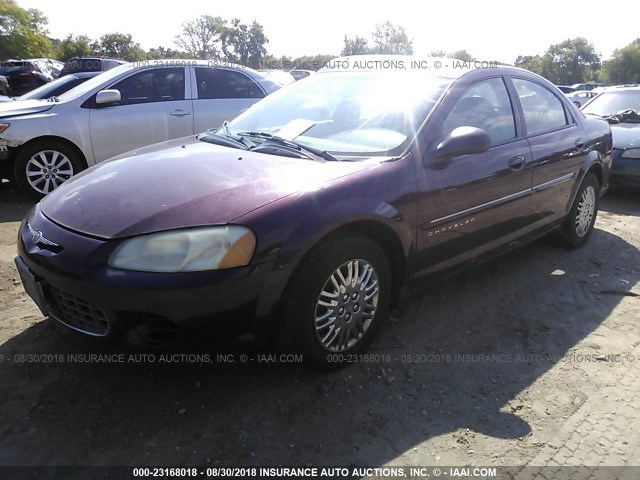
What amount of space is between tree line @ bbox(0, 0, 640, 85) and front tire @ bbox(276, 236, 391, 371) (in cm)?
3724

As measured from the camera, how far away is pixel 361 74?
366cm

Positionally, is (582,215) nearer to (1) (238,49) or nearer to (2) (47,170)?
(2) (47,170)

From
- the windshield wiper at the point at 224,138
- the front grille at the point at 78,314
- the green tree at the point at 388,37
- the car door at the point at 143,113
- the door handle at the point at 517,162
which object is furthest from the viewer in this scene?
the green tree at the point at 388,37

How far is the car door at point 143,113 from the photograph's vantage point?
5.96m

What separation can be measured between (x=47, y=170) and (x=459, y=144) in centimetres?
473

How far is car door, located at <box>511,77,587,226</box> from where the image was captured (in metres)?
3.88

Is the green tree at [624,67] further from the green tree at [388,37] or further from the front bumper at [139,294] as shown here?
the front bumper at [139,294]

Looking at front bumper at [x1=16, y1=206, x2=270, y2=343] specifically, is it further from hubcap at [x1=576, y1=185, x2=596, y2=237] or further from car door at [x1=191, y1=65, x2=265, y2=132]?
car door at [x1=191, y1=65, x2=265, y2=132]

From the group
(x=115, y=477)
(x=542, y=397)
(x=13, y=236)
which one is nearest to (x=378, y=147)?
(x=542, y=397)

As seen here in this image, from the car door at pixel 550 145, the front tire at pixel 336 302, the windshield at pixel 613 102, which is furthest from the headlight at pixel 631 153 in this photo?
the front tire at pixel 336 302

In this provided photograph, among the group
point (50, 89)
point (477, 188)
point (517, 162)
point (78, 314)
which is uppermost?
point (50, 89)

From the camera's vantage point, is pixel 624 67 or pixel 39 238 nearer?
pixel 39 238

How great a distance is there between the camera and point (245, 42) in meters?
74.3

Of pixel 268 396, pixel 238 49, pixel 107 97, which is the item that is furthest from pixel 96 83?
pixel 238 49
